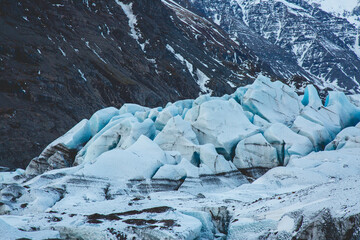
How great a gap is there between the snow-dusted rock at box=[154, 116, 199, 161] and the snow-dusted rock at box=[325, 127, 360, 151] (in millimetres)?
7899

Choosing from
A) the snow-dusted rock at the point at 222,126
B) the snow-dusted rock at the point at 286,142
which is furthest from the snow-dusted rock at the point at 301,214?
the snow-dusted rock at the point at 222,126

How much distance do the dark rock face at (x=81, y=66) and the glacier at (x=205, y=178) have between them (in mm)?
21871

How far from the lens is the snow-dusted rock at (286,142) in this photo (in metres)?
19.8

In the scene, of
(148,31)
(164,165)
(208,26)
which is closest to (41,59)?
(148,31)

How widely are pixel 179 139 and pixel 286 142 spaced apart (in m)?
6.12

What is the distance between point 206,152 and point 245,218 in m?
8.54

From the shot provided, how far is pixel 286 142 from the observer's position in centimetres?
2028

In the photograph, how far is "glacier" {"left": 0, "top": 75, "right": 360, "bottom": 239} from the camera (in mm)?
9188

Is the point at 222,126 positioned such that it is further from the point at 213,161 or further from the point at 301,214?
the point at 301,214

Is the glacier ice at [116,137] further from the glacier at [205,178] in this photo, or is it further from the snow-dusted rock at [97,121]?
the snow-dusted rock at [97,121]

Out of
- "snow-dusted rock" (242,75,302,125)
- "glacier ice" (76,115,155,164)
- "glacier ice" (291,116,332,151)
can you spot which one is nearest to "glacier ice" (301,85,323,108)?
"snow-dusted rock" (242,75,302,125)

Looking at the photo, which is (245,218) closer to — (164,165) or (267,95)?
(164,165)

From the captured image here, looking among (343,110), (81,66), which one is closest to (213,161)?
(343,110)

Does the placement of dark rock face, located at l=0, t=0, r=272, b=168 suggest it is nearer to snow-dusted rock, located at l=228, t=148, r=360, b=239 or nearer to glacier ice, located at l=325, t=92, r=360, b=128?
glacier ice, located at l=325, t=92, r=360, b=128
